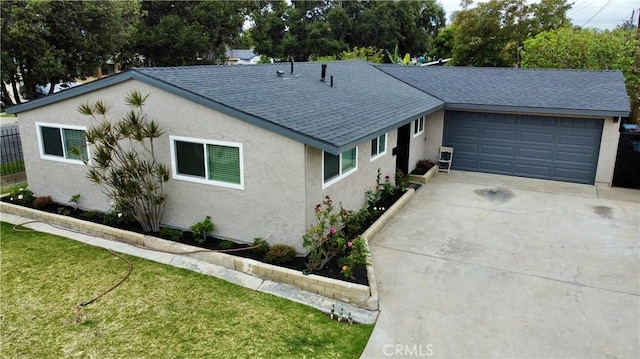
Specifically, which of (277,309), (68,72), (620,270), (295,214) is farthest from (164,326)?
(68,72)

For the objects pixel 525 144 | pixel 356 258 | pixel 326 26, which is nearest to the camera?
pixel 356 258

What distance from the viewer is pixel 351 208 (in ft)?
33.8

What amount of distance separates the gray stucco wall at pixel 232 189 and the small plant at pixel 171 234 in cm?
33

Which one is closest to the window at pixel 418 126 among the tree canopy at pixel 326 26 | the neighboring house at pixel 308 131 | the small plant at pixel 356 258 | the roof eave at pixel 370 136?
the neighboring house at pixel 308 131

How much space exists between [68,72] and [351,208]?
17.2 meters

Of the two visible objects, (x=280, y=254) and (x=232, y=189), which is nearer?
(x=280, y=254)

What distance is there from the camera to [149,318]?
21.7ft

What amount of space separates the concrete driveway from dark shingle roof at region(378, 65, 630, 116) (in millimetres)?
2650

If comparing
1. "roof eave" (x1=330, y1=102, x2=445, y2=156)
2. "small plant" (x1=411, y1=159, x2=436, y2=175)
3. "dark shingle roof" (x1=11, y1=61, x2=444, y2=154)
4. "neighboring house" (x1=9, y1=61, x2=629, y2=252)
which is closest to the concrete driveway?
"neighboring house" (x1=9, y1=61, x2=629, y2=252)

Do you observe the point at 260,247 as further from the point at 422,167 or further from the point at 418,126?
the point at 418,126

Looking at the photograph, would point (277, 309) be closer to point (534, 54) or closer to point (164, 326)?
point (164, 326)

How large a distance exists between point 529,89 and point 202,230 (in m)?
11.6

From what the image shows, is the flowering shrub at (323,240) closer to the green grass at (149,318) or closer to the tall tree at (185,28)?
the green grass at (149,318)

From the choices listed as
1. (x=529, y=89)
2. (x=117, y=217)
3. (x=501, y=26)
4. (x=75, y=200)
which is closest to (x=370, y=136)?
(x=117, y=217)
